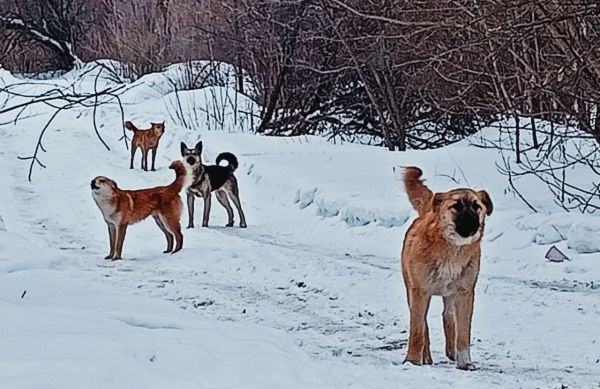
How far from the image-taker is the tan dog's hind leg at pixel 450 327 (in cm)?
653

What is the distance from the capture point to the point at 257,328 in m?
7.09

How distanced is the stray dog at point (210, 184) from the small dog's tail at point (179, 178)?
111cm

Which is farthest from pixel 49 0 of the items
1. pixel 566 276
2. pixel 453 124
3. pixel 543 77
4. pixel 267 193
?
pixel 566 276

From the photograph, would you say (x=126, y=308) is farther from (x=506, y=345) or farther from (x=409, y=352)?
(x=506, y=345)

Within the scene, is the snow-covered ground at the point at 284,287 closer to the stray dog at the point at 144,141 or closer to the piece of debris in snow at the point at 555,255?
Answer: the piece of debris in snow at the point at 555,255

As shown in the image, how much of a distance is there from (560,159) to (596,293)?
6.99 m

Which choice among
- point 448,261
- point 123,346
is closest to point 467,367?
point 448,261

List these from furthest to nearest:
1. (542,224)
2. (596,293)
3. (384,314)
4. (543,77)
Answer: (543,77)
(542,224)
(596,293)
(384,314)

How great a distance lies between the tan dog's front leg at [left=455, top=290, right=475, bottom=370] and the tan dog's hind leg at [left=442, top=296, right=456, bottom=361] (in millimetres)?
273

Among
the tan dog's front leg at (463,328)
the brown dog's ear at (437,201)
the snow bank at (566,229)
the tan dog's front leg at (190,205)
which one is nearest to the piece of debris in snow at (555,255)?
the snow bank at (566,229)

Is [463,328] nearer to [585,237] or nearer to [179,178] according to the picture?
[585,237]

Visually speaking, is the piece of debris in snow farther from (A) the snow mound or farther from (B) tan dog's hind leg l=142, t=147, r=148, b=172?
(B) tan dog's hind leg l=142, t=147, r=148, b=172

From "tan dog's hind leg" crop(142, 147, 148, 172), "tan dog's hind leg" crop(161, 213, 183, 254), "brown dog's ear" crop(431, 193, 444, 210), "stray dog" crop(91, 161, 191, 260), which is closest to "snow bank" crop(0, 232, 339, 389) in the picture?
"brown dog's ear" crop(431, 193, 444, 210)

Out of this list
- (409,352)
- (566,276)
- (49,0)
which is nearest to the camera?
(409,352)
